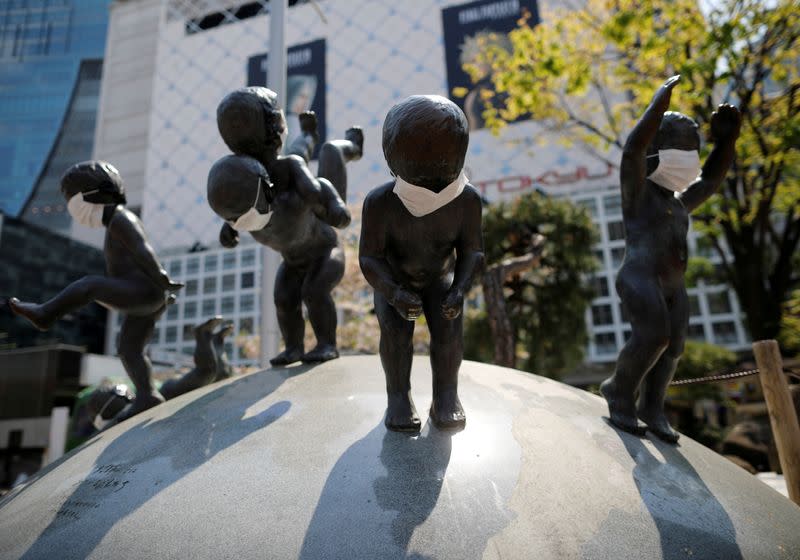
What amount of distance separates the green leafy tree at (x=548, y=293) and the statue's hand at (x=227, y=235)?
13.5 meters

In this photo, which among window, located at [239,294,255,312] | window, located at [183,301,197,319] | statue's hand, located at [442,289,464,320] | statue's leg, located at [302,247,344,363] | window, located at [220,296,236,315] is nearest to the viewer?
statue's hand, located at [442,289,464,320]

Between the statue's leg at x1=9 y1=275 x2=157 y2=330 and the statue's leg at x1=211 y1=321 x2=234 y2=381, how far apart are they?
822 millimetres

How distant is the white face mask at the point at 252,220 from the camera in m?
2.93

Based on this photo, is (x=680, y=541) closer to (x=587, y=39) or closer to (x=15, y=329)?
(x=587, y=39)

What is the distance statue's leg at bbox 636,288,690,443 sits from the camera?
2.87 meters

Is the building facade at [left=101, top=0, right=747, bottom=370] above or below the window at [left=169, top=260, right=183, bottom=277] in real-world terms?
above

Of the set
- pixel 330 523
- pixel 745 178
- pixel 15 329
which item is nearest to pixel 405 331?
pixel 330 523

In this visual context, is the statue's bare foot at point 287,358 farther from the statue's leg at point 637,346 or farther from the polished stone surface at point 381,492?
the statue's leg at point 637,346

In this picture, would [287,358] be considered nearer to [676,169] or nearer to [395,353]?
[395,353]

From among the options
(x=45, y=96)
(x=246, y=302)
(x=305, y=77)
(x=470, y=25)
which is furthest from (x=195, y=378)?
(x=45, y=96)

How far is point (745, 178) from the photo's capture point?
10.9m

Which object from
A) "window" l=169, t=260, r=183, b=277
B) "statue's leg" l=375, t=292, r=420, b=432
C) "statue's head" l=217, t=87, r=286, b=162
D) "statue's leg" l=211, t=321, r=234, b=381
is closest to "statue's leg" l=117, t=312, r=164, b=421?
"statue's leg" l=211, t=321, r=234, b=381

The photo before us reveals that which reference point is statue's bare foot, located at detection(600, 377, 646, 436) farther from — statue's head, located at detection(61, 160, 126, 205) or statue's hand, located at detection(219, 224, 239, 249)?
statue's head, located at detection(61, 160, 126, 205)

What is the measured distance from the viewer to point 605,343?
123 ft
